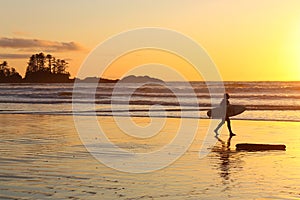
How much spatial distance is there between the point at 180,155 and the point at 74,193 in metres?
6.57

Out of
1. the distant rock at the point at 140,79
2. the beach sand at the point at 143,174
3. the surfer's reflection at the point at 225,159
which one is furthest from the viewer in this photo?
the distant rock at the point at 140,79

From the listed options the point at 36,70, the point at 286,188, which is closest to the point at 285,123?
the point at 286,188

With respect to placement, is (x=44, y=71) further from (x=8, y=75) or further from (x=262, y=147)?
(x=262, y=147)

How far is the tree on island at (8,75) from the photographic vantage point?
517ft

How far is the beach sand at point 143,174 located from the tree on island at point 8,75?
13927 cm

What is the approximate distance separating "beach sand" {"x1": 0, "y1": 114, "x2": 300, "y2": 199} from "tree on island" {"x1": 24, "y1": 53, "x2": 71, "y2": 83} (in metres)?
137

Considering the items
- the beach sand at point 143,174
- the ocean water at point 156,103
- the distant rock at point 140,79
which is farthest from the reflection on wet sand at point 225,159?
the distant rock at point 140,79

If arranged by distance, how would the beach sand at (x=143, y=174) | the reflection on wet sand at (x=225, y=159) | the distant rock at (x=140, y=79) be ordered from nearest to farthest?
the beach sand at (x=143, y=174) → the reflection on wet sand at (x=225, y=159) → the distant rock at (x=140, y=79)

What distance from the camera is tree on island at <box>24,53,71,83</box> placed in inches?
6206

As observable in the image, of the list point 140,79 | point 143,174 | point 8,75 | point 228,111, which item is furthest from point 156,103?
point 8,75

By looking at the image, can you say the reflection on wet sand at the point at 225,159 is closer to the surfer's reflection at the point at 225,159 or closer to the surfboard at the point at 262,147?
the surfer's reflection at the point at 225,159

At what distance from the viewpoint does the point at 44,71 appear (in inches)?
6540

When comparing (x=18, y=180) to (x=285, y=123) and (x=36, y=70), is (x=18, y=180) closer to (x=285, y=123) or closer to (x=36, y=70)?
(x=285, y=123)

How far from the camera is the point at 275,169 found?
14.8 metres
